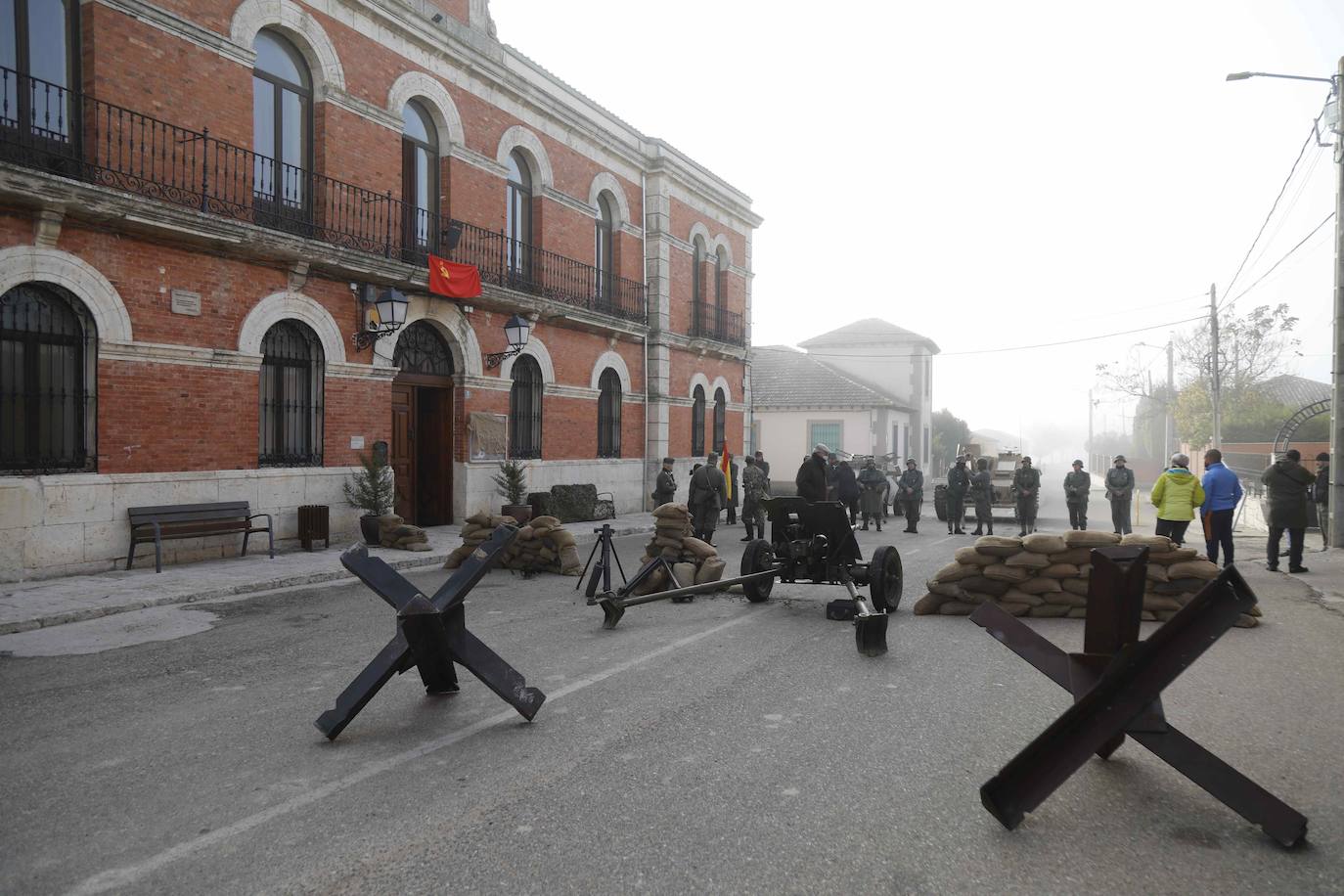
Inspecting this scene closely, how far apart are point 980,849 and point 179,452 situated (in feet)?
36.6

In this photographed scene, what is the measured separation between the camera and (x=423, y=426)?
15953mm

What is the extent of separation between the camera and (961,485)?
1775 centimetres

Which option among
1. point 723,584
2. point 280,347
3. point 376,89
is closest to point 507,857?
point 723,584

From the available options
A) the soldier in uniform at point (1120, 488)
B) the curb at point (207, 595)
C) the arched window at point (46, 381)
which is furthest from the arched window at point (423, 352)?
the soldier in uniform at point (1120, 488)

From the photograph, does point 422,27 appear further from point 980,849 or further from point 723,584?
point 980,849

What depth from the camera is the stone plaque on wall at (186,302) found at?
11133mm

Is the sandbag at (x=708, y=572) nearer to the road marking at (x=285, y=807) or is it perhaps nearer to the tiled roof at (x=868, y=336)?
the road marking at (x=285, y=807)

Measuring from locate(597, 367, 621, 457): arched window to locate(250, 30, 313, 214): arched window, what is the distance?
339 inches

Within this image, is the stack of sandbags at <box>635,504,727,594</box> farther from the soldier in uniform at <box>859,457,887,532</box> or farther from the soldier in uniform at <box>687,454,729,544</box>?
the soldier in uniform at <box>859,457,887,532</box>

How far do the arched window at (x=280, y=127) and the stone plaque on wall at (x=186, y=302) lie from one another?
5.70 feet

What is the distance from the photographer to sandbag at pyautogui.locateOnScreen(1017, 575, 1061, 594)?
8055 mm

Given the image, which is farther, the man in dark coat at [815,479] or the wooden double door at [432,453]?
the wooden double door at [432,453]

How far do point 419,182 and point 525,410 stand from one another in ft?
16.3

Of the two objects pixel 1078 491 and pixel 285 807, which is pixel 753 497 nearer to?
pixel 1078 491
